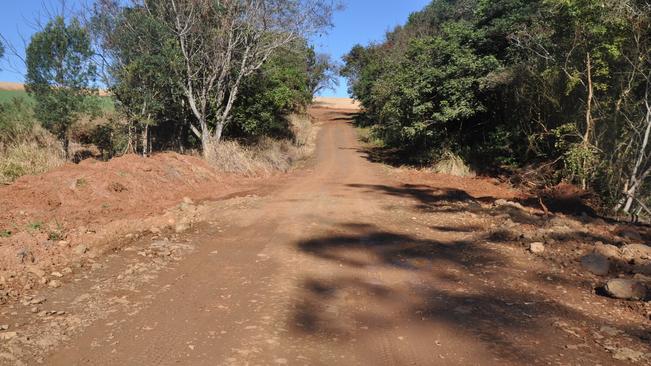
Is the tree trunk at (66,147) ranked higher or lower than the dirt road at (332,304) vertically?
higher

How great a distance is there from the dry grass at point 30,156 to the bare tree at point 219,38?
15.1 feet

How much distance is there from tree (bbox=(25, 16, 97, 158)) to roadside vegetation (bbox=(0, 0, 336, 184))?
0.03 metres

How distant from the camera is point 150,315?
4758 mm

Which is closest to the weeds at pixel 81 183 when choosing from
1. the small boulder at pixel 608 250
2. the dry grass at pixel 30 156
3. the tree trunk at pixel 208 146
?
the dry grass at pixel 30 156

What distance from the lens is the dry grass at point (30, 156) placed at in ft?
39.2

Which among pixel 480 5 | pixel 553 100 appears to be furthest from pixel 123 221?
pixel 480 5

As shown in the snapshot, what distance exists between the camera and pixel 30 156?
1324 centimetres

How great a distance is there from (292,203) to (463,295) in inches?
250

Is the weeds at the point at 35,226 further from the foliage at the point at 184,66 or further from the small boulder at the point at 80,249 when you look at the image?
the foliage at the point at 184,66

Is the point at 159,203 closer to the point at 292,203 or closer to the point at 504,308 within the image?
A: the point at 292,203

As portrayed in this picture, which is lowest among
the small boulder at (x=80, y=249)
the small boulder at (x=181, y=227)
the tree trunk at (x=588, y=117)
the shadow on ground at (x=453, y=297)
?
the shadow on ground at (x=453, y=297)

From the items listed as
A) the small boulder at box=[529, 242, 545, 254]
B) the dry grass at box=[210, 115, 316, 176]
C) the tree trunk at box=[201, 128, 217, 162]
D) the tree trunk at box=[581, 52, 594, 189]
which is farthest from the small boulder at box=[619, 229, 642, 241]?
the tree trunk at box=[201, 128, 217, 162]

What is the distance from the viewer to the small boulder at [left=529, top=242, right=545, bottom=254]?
724 cm

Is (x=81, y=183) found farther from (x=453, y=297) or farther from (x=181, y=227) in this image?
(x=453, y=297)
